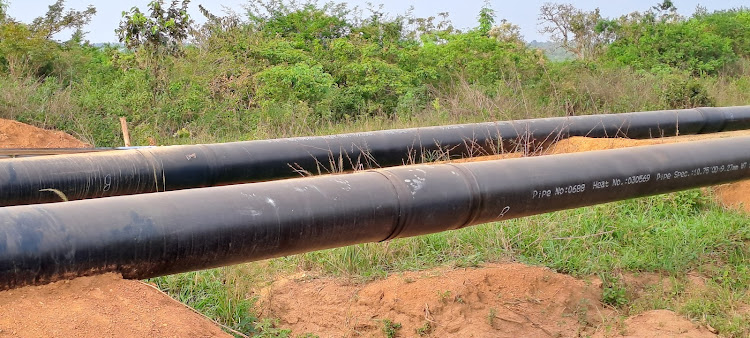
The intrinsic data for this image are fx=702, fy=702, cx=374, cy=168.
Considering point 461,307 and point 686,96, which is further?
point 686,96

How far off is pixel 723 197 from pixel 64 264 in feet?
18.0

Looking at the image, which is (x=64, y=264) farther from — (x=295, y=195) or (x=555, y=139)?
(x=555, y=139)

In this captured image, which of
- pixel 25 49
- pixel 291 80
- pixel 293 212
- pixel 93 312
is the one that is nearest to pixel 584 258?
pixel 293 212

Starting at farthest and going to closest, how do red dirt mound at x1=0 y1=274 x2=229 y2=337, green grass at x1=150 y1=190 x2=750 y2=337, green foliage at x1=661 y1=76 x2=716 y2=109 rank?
green foliage at x1=661 y1=76 x2=716 y2=109
green grass at x1=150 y1=190 x2=750 y2=337
red dirt mound at x1=0 y1=274 x2=229 y2=337

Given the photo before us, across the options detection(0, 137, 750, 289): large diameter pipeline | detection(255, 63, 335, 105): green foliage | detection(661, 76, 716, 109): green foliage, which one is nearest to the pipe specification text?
detection(0, 137, 750, 289): large diameter pipeline

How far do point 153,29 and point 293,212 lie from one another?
8416mm

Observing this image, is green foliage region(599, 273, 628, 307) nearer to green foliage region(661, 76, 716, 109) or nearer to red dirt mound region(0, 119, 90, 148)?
red dirt mound region(0, 119, 90, 148)

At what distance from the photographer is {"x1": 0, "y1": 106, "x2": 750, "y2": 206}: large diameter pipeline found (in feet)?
12.8

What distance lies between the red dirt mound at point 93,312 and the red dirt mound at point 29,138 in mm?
6575

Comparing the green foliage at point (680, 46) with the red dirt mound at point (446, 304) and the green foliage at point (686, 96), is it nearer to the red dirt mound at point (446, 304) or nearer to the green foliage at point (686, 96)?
the green foliage at point (686, 96)

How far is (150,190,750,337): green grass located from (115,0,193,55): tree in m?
6.88

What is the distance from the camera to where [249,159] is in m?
4.71

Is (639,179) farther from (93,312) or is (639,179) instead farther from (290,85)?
(290,85)

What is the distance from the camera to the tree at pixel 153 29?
408 inches
